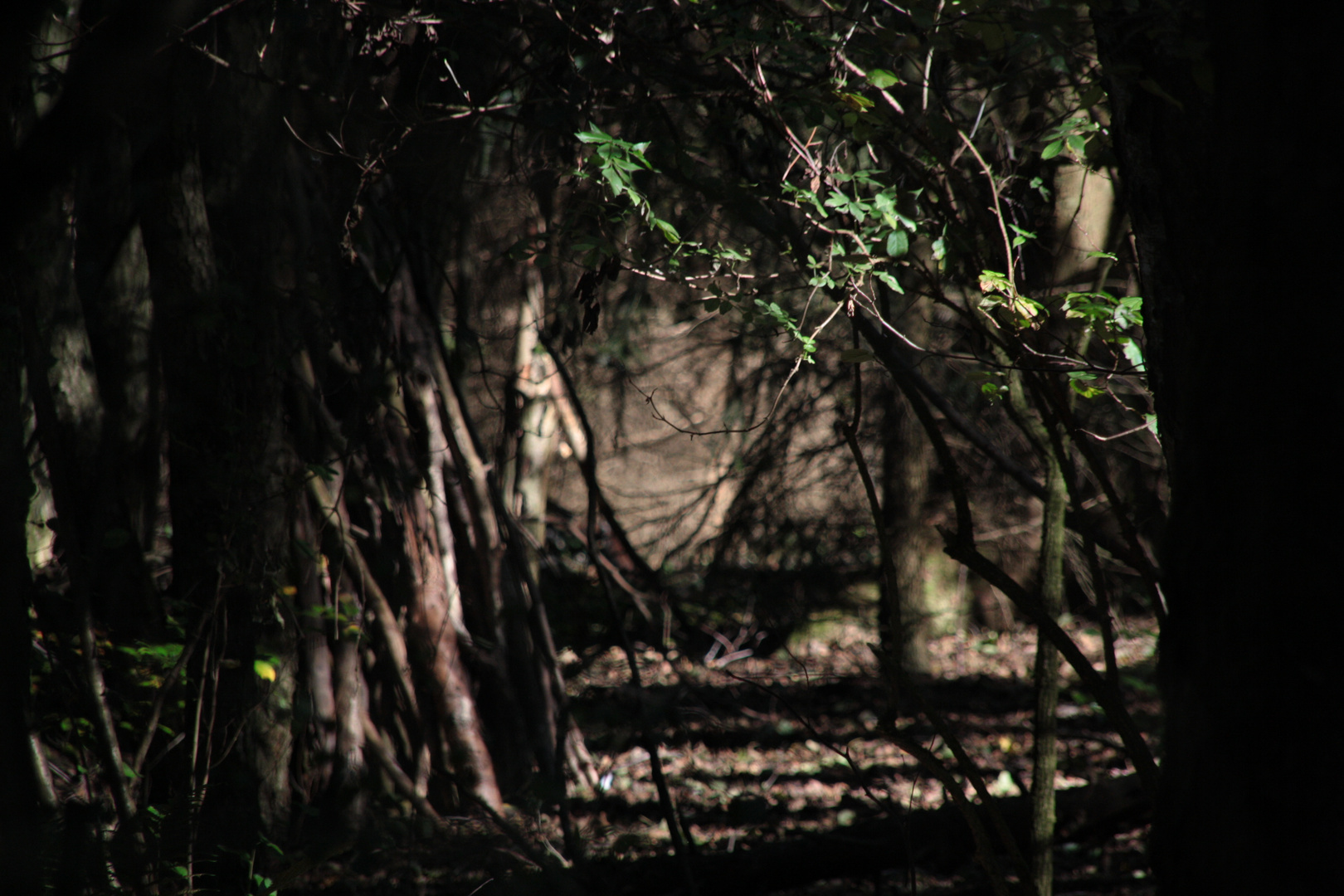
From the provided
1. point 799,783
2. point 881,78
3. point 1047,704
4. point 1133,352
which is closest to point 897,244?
point 881,78

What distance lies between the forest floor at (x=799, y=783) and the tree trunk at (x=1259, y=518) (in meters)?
0.66

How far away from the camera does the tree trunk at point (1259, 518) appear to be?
2.26 ft

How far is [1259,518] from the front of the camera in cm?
72

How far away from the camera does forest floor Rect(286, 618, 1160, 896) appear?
2.49 metres

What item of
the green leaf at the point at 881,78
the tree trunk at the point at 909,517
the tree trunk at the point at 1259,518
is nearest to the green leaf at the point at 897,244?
the green leaf at the point at 881,78

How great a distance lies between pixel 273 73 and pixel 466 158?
69 centimetres

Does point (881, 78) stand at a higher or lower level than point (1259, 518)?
higher

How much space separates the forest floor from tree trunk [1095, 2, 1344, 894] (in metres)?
0.66

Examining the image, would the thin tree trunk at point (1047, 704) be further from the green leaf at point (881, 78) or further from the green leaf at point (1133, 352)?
the green leaf at point (881, 78)

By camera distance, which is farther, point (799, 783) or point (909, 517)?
point (909, 517)

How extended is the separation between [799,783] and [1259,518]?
4.22 meters

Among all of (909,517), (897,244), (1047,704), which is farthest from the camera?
(909,517)

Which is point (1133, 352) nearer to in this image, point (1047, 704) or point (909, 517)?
point (1047, 704)

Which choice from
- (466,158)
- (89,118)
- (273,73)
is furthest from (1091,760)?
(89,118)
